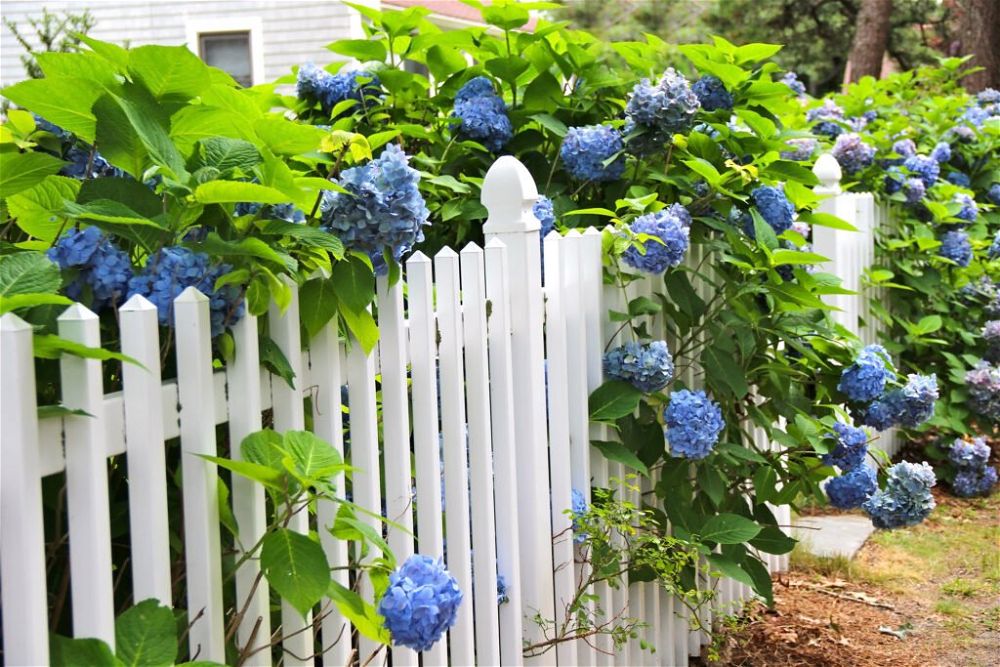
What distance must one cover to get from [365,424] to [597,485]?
44.2 inches

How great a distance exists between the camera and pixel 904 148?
639 cm

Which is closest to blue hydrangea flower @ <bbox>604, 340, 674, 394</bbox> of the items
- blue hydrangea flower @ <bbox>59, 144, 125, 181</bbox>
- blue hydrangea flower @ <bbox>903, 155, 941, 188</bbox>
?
blue hydrangea flower @ <bbox>59, 144, 125, 181</bbox>

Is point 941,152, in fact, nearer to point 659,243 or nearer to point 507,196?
point 659,243

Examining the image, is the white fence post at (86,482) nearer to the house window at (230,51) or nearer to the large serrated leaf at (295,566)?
the large serrated leaf at (295,566)

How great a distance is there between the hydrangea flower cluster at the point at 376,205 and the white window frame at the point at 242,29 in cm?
1480

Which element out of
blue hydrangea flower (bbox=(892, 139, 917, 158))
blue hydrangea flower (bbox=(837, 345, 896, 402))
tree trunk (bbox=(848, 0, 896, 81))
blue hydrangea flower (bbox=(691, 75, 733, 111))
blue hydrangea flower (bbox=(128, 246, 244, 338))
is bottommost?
blue hydrangea flower (bbox=(837, 345, 896, 402))

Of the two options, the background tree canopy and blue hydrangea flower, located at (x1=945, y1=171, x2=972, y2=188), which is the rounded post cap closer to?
blue hydrangea flower, located at (x1=945, y1=171, x2=972, y2=188)

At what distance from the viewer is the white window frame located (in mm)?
16203

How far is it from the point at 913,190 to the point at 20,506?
5.55 metres

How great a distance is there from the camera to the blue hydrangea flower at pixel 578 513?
295 centimetres

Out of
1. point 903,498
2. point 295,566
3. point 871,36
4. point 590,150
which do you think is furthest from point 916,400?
point 871,36

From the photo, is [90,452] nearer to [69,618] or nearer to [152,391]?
[152,391]

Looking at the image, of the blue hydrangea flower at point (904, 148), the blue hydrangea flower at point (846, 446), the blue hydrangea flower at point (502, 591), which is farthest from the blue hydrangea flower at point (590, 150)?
the blue hydrangea flower at point (904, 148)

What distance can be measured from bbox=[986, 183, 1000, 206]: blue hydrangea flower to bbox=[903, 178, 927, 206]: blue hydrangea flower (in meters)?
0.89
